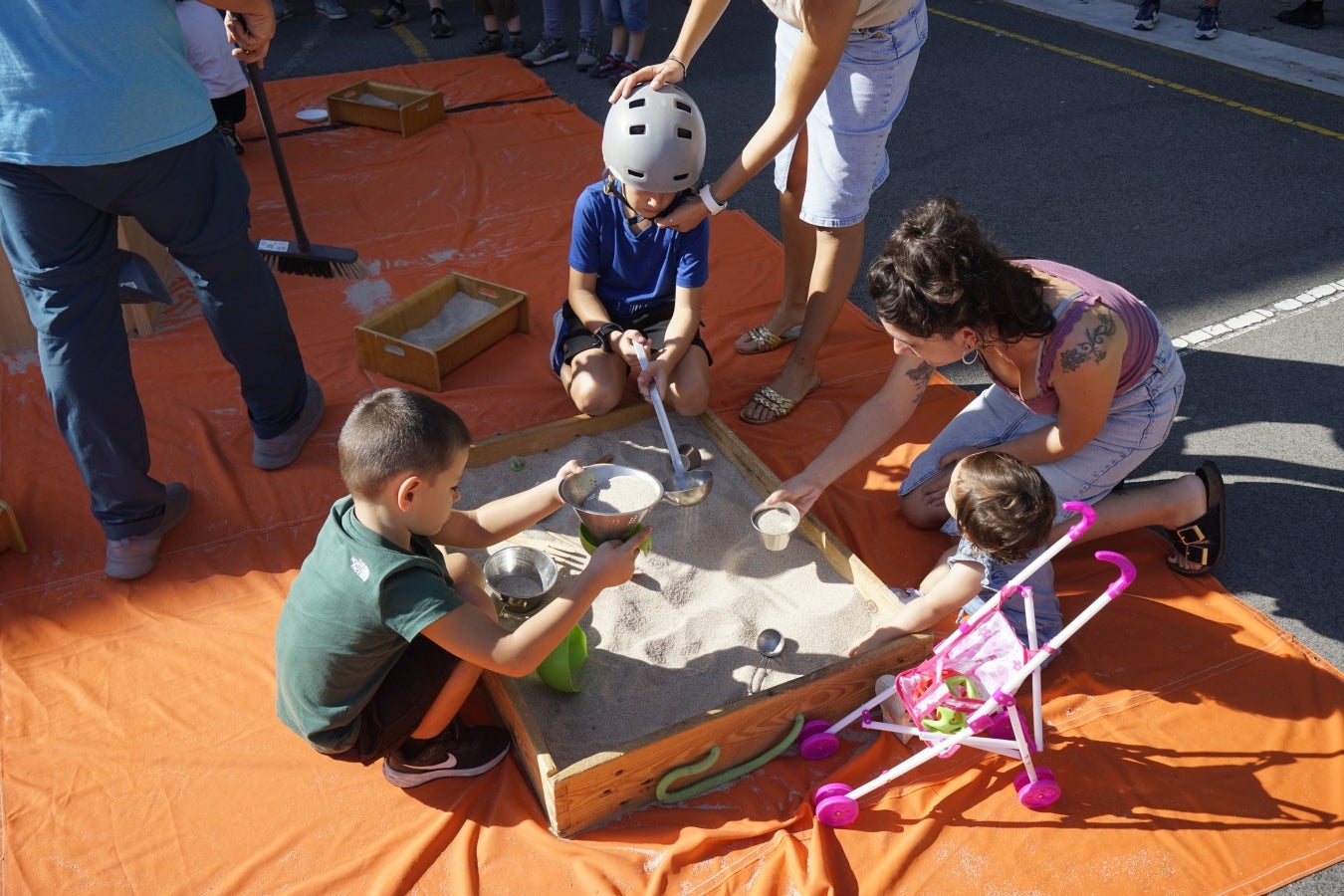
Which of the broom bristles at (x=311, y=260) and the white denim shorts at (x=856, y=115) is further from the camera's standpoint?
the broom bristles at (x=311, y=260)

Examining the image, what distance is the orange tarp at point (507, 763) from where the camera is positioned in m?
2.08

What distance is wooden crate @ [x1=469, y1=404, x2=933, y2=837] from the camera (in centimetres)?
207

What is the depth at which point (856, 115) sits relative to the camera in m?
3.17

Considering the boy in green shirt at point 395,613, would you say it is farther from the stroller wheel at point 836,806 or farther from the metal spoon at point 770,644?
the stroller wheel at point 836,806

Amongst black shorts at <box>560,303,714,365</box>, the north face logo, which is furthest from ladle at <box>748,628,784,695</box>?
black shorts at <box>560,303,714,365</box>

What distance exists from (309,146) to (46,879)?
4.41 meters

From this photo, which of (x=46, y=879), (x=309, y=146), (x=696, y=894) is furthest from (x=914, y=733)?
(x=309, y=146)

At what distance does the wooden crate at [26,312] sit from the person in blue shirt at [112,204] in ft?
2.89

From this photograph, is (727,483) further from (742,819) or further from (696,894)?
(696,894)

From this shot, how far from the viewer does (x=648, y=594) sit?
2.68 meters

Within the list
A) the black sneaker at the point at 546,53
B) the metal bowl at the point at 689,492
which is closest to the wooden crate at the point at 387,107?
the black sneaker at the point at 546,53

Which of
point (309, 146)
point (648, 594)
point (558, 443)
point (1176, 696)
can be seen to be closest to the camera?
point (1176, 696)

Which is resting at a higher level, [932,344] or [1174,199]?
[932,344]

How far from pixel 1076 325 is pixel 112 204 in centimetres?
251
